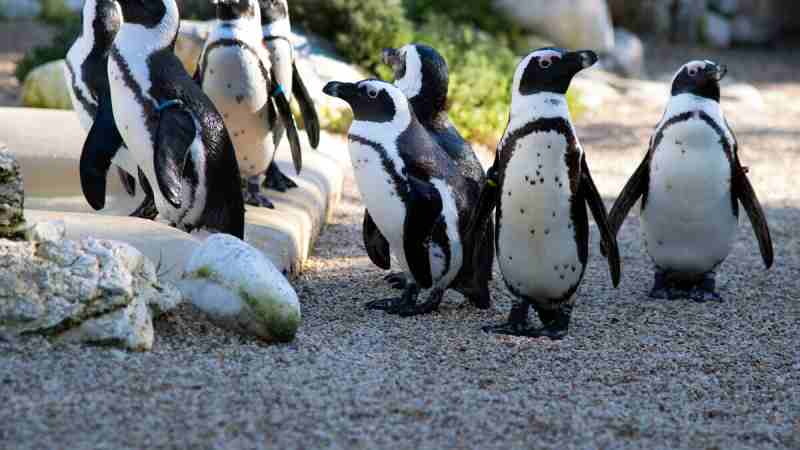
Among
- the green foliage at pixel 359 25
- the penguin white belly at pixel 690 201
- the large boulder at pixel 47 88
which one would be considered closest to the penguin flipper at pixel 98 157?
the penguin white belly at pixel 690 201

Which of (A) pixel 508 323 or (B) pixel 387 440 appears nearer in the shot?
(B) pixel 387 440

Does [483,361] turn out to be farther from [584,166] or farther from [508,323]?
[584,166]

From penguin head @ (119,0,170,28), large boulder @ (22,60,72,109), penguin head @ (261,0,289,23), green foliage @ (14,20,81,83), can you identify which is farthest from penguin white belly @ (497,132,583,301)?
green foliage @ (14,20,81,83)

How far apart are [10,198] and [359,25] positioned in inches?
257

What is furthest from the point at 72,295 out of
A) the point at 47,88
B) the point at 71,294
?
the point at 47,88

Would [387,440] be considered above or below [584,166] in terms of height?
below

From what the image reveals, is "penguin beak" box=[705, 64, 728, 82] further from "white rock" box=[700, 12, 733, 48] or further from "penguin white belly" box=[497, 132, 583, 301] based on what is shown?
"white rock" box=[700, 12, 733, 48]

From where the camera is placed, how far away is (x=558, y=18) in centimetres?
Answer: 1279

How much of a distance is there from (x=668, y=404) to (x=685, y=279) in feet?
5.44

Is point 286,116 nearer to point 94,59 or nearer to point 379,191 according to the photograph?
point 94,59

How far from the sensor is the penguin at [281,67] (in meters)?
6.24

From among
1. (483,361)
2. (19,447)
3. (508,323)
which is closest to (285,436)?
(19,447)

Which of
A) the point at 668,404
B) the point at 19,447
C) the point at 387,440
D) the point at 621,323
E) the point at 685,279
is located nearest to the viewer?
the point at 19,447

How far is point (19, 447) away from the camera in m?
3.19
